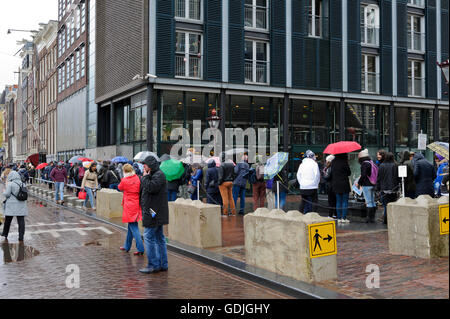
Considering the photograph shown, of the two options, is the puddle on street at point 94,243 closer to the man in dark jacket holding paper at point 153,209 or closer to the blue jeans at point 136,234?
the blue jeans at point 136,234

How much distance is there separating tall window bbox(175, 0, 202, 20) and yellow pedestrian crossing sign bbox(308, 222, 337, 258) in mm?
18569

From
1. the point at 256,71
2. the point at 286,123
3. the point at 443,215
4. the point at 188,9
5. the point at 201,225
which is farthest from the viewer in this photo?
the point at 286,123

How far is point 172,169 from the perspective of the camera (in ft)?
45.2

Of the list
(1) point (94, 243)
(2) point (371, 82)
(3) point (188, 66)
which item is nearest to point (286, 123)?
(3) point (188, 66)

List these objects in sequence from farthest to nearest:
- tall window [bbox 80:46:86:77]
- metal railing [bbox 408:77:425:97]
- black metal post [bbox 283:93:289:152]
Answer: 1. tall window [bbox 80:46:86:77]
2. metal railing [bbox 408:77:425:97]
3. black metal post [bbox 283:93:289:152]

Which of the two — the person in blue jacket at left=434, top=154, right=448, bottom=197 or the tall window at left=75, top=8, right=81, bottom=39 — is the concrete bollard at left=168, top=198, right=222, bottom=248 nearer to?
the person in blue jacket at left=434, top=154, right=448, bottom=197

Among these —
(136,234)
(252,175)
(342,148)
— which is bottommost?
(136,234)

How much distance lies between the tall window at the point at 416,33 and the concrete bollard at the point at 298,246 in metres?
26.6

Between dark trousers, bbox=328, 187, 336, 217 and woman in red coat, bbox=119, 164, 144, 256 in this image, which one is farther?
dark trousers, bbox=328, 187, 336, 217

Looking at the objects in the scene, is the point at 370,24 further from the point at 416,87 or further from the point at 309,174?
the point at 309,174

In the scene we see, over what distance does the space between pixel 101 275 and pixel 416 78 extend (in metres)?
27.8

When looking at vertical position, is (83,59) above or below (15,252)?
above

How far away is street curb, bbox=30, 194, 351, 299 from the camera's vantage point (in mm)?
5883

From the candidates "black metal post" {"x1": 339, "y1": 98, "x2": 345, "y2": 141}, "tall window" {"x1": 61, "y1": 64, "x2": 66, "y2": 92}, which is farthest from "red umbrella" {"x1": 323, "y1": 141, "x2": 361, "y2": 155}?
"tall window" {"x1": 61, "y1": 64, "x2": 66, "y2": 92}
